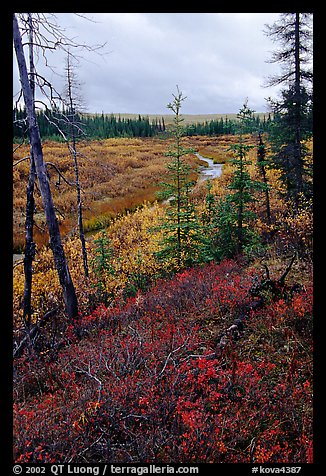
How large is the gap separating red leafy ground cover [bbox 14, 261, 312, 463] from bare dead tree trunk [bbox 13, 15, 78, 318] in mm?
1695

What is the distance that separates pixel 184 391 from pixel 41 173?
16.7 ft

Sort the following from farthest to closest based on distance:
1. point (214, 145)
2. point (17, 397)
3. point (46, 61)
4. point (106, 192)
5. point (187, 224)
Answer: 1. point (214, 145)
2. point (106, 192)
3. point (187, 224)
4. point (46, 61)
5. point (17, 397)

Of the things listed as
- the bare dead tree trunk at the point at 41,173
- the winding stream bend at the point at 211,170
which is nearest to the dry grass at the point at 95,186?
the bare dead tree trunk at the point at 41,173

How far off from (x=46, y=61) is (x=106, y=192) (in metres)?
20.5

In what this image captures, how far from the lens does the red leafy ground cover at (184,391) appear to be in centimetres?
308

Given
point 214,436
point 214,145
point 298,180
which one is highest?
point 214,145

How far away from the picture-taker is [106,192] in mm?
25953

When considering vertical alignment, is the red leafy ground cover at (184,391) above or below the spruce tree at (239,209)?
below

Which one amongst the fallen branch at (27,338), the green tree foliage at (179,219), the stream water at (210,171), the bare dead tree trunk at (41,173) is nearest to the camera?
the bare dead tree trunk at (41,173)

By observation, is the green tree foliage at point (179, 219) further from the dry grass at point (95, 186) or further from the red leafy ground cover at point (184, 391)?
the red leafy ground cover at point (184, 391)

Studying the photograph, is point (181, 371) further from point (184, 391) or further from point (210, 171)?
point (210, 171)

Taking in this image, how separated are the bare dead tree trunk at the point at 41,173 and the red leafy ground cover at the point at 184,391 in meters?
1.70

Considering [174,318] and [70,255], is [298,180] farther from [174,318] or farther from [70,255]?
[70,255]
